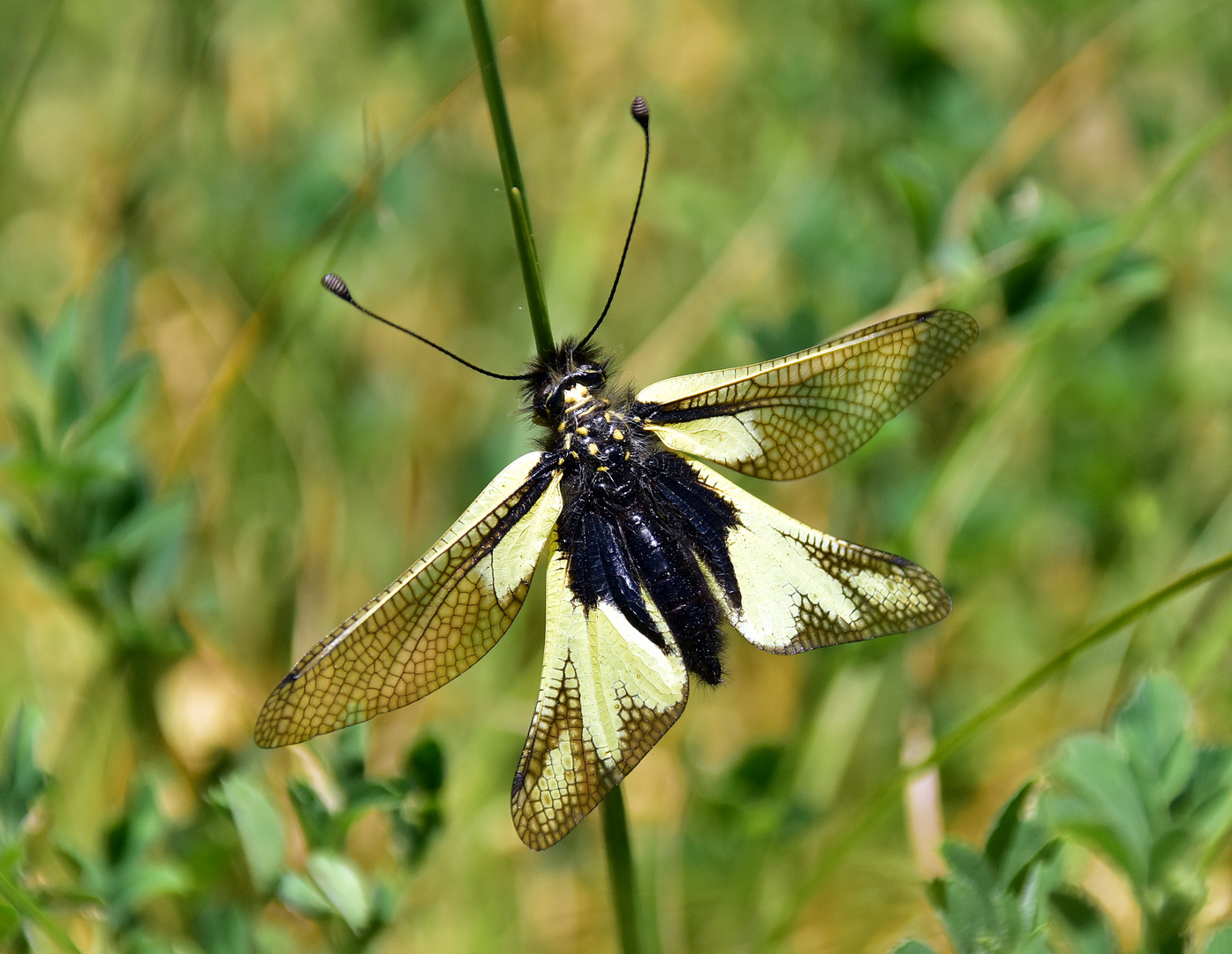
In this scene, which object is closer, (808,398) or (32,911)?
(32,911)

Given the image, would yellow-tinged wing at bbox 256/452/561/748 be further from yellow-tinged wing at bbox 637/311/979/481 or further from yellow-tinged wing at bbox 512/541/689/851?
yellow-tinged wing at bbox 637/311/979/481

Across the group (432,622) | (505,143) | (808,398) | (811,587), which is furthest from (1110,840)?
(505,143)

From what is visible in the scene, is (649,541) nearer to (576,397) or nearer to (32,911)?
(576,397)

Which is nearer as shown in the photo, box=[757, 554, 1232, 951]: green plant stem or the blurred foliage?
the blurred foliage

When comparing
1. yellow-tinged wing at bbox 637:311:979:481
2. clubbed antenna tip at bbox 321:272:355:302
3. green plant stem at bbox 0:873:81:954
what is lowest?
green plant stem at bbox 0:873:81:954

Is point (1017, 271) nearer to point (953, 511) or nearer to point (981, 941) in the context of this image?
point (953, 511)

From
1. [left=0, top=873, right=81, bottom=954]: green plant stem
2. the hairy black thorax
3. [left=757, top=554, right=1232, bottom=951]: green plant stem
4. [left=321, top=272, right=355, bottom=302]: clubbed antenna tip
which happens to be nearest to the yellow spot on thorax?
the hairy black thorax
